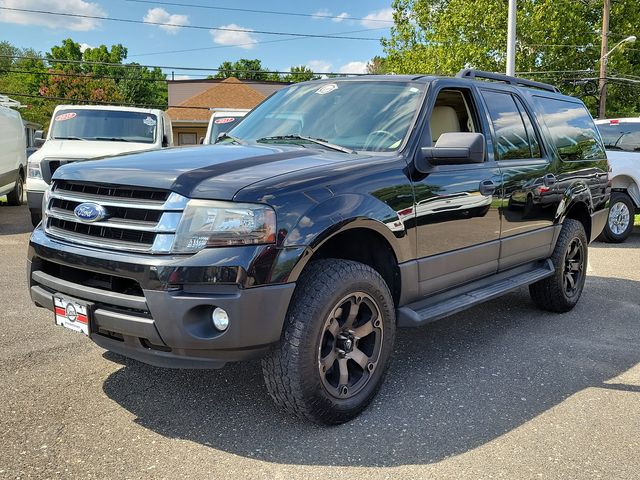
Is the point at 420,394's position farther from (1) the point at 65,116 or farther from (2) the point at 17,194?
(2) the point at 17,194

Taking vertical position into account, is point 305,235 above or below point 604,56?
below

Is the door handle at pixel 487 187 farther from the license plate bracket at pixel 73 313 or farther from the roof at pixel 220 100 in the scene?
the roof at pixel 220 100

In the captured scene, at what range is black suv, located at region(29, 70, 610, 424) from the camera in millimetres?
2838

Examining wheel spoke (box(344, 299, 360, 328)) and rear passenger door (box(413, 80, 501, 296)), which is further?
rear passenger door (box(413, 80, 501, 296))

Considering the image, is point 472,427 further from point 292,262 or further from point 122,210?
point 122,210

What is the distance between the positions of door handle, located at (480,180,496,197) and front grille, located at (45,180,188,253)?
2237mm

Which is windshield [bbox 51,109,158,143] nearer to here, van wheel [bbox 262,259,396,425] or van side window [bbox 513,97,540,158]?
van side window [bbox 513,97,540,158]

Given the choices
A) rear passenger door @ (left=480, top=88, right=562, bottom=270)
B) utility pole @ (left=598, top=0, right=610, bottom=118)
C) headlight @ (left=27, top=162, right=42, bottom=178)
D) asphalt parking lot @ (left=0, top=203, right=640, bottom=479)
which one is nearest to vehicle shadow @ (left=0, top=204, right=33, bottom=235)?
headlight @ (left=27, top=162, right=42, bottom=178)

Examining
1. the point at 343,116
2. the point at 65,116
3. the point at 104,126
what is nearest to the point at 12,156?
the point at 65,116

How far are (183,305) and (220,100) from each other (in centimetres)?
3891

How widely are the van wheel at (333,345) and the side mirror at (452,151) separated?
0.87 metres

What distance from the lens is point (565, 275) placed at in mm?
5680

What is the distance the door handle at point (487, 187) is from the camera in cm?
425

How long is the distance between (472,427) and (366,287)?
3.13 ft
